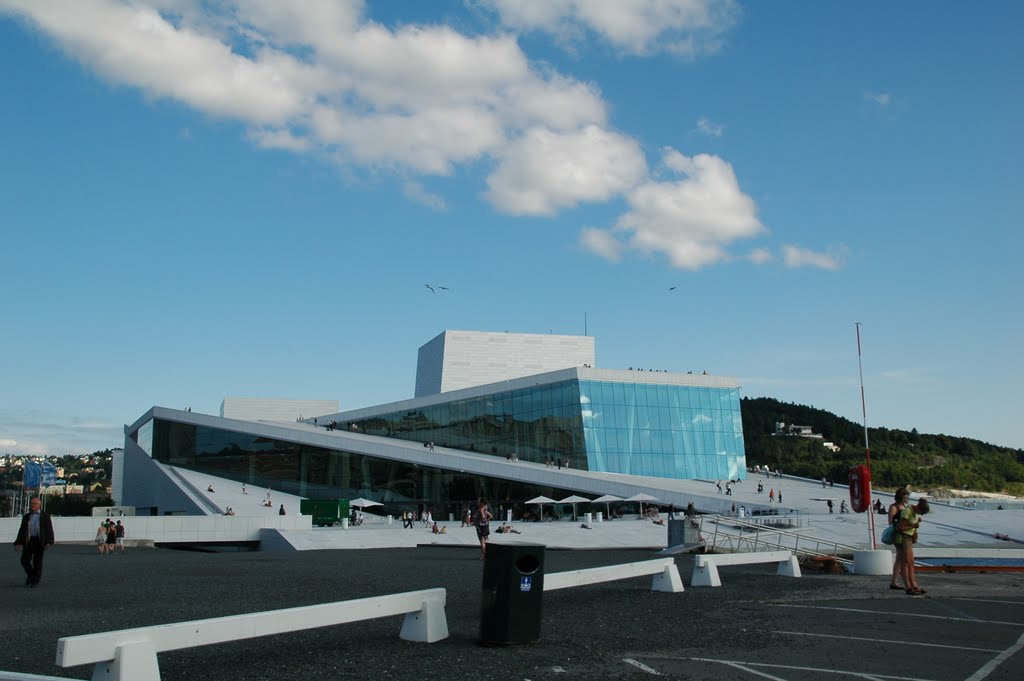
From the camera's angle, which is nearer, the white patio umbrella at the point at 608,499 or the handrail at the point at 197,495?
the white patio umbrella at the point at 608,499

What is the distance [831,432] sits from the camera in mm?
113500

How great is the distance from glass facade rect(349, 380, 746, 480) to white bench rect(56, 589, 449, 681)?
4713cm

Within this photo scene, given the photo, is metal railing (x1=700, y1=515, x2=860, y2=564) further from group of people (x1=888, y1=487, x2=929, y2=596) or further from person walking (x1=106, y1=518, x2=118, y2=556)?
person walking (x1=106, y1=518, x2=118, y2=556)

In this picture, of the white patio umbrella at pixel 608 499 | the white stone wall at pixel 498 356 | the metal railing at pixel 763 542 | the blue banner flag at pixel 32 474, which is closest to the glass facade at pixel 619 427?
the white patio umbrella at pixel 608 499

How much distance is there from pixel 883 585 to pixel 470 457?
42.0m

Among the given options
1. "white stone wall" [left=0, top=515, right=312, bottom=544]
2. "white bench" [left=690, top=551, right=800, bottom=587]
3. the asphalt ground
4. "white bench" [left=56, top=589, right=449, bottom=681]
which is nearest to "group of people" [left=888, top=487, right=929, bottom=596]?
the asphalt ground

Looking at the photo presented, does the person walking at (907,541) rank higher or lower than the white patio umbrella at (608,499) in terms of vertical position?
lower

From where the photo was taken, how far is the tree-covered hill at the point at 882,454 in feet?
234

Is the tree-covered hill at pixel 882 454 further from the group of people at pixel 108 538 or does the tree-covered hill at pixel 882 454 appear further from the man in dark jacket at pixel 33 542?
the man in dark jacket at pixel 33 542

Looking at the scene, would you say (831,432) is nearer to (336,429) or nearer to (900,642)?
(336,429)

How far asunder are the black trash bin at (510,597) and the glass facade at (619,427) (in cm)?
4707

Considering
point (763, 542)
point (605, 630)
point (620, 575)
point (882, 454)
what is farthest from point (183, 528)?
point (882, 454)

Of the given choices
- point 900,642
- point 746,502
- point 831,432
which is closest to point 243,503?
point 746,502

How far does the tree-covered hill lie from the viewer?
2813 inches
